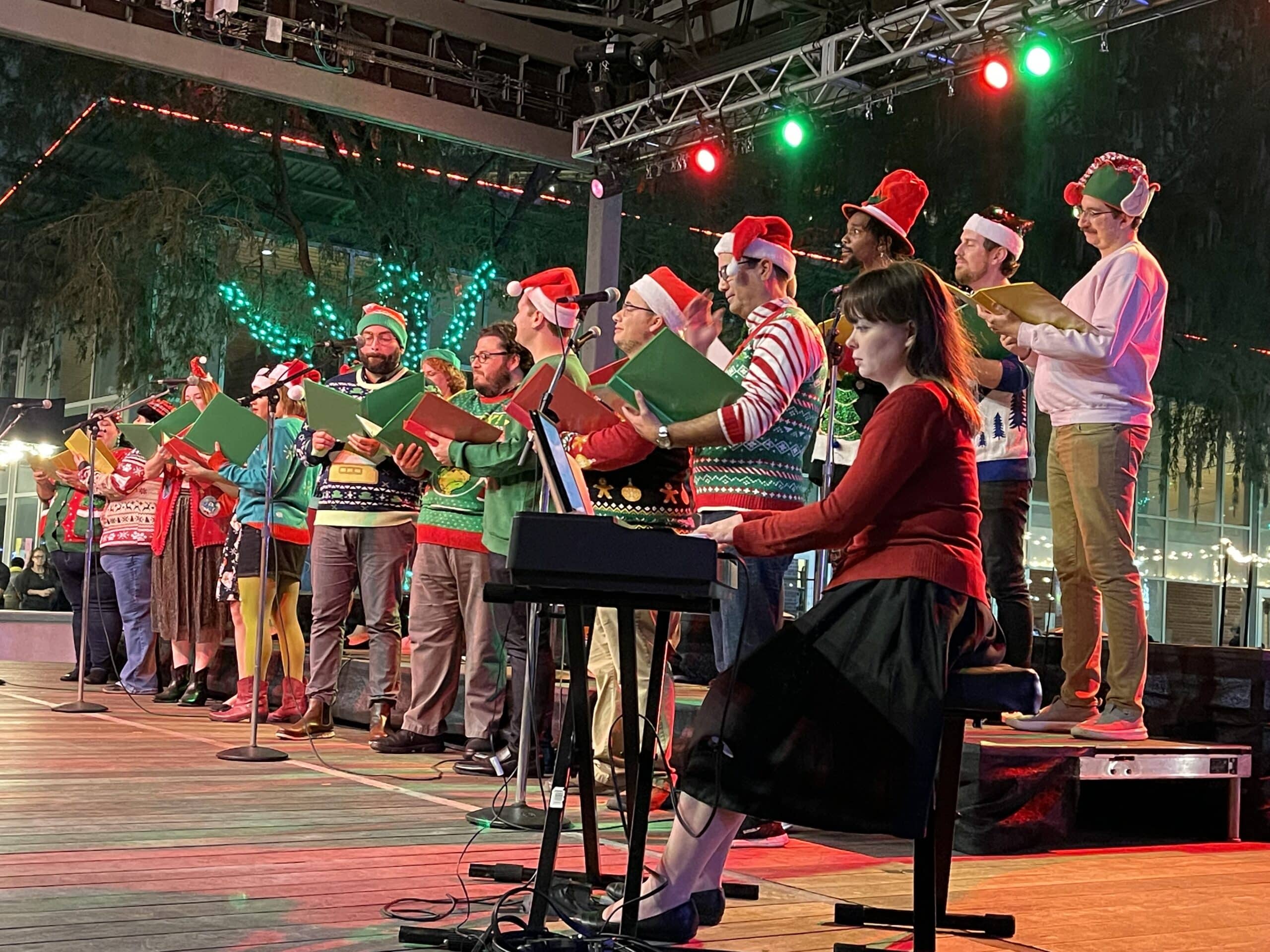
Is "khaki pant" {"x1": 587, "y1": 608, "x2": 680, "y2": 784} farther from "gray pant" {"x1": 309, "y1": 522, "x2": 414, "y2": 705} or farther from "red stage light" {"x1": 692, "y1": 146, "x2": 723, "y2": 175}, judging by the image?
"red stage light" {"x1": 692, "y1": 146, "x2": 723, "y2": 175}

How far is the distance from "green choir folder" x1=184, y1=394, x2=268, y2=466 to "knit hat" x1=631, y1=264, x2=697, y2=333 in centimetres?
182

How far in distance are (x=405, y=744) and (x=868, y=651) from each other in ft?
10.2

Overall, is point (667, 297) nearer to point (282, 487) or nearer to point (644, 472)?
point (644, 472)

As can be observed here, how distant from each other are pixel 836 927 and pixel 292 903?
1.04m

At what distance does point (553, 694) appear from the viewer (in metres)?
4.57

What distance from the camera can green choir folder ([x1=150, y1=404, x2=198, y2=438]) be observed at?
18.3ft

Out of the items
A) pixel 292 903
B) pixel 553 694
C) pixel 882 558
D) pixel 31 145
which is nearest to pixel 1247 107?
pixel 553 694

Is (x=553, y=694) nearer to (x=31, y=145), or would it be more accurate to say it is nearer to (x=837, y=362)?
(x=837, y=362)

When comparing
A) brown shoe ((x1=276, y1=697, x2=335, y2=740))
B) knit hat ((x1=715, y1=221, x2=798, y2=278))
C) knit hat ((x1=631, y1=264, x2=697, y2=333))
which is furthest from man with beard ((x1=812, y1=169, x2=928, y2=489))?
brown shoe ((x1=276, y1=697, x2=335, y2=740))

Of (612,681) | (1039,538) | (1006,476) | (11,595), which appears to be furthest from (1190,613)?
(11,595)

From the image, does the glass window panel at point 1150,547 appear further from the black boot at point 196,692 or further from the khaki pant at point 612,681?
the khaki pant at point 612,681

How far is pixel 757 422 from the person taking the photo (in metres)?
3.00

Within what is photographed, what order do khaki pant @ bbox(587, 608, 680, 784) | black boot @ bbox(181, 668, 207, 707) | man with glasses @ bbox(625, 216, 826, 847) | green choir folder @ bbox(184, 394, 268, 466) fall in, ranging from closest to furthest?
man with glasses @ bbox(625, 216, 826, 847) → khaki pant @ bbox(587, 608, 680, 784) → green choir folder @ bbox(184, 394, 268, 466) → black boot @ bbox(181, 668, 207, 707)

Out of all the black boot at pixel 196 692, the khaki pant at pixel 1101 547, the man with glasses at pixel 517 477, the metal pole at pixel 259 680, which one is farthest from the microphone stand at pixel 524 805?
the black boot at pixel 196 692
